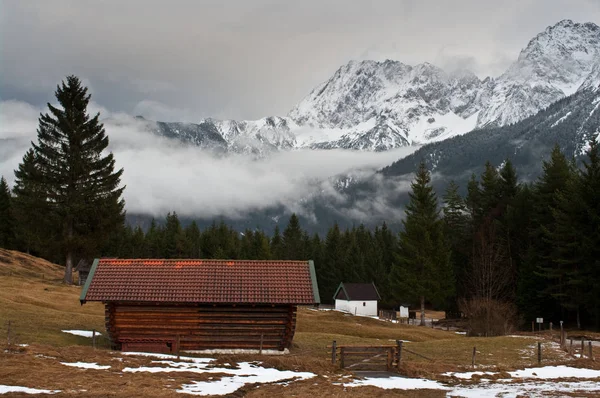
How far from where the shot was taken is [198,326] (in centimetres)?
2989

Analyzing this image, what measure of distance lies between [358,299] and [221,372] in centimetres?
6757

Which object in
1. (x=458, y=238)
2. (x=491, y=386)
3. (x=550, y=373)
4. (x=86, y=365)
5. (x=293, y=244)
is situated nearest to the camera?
(x=86, y=365)

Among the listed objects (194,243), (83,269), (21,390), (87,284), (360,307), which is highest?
(194,243)

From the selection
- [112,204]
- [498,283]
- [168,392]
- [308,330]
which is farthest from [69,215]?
[498,283]

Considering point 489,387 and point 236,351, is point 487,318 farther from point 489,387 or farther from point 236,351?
point 236,351

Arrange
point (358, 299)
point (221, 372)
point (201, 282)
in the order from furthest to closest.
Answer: point (358, 299)
point (201, 282)
point (221, 372)

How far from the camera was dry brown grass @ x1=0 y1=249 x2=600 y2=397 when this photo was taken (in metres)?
19.8

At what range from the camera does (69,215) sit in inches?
2153

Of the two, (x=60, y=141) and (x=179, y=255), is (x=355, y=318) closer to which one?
(x=60, y=141)

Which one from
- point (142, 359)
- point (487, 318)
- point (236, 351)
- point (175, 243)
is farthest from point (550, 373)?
point (175, 243)

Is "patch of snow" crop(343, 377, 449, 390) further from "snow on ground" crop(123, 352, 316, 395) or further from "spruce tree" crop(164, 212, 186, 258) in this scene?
"spruce tree" crop(164, 212, 186, 258)

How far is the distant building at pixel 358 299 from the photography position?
89125mm

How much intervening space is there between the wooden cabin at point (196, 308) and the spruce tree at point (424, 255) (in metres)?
35.3

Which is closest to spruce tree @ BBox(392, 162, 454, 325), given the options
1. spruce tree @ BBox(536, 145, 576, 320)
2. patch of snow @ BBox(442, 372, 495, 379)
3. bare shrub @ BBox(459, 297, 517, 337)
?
spruce tree @ BBox(536, 145, 576, 320)
